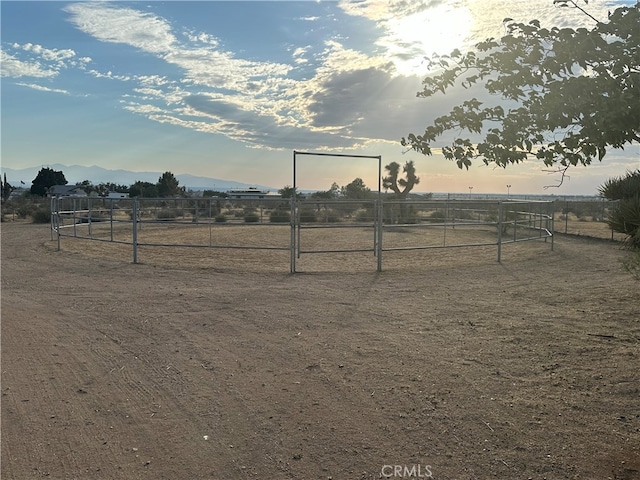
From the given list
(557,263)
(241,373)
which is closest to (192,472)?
(241,373)

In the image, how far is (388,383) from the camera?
4844 mm

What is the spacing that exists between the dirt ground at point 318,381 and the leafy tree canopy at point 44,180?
260 ft

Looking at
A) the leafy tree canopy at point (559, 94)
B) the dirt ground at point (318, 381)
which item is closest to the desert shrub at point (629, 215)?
the dirt ground at point (318, 381)

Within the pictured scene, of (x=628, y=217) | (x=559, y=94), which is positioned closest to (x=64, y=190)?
(x=628, y=217)

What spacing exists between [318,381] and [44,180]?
87476 millimetres

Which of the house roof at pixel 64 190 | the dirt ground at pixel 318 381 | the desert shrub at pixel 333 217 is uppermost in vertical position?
the house roof at pixel 64 190

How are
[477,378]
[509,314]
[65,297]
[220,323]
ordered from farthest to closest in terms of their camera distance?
1. [65,297]
2. [509,314]
3. [220,323]
4. [477,378]

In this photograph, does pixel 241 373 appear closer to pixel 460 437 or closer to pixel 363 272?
pixel 460 437

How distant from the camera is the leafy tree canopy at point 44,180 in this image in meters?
79.7

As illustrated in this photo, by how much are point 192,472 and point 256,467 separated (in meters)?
0.40

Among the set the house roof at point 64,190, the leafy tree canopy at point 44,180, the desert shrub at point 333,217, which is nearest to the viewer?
the desert shrub at point 333,217

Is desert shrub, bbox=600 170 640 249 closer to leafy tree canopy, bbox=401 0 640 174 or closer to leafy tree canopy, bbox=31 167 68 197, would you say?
leafy tree canopy, bbox=401 0 640 174

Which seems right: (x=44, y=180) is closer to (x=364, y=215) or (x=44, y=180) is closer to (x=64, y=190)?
(x=64, y=190)

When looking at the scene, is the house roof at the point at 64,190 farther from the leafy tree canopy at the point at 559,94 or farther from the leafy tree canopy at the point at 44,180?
the leafy tree canopy at the point at 559,94
